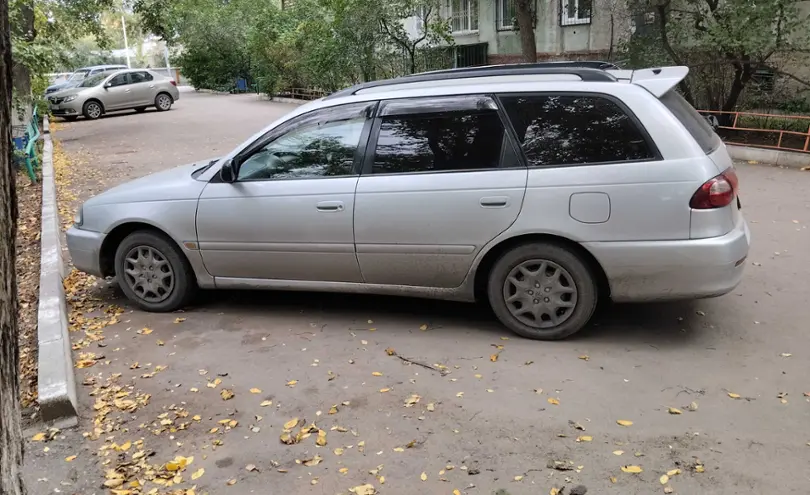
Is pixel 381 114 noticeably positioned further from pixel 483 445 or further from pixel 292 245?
pixel 483 445

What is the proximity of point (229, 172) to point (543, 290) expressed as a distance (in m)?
2.48

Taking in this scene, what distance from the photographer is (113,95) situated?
23438 millimetres

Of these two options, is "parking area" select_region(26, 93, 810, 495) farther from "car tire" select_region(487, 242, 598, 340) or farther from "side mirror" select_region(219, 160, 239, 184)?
"side mirror" select_region(219, 160, 239, 184)

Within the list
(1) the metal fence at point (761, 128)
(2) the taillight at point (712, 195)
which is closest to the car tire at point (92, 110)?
(1) the metal fence at point (761, 128)

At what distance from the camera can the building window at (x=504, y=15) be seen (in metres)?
22.6

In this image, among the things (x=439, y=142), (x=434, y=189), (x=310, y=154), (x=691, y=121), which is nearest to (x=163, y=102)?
(x=310, y=154)

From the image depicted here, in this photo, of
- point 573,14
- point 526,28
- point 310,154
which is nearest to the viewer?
point 310,154

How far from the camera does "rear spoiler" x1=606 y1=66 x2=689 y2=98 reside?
441 cm

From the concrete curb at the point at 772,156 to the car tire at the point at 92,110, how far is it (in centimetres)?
2013

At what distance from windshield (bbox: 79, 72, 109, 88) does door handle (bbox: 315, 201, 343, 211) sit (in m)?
21.4

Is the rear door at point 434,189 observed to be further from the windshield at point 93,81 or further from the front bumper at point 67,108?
the windshield at point 93,81

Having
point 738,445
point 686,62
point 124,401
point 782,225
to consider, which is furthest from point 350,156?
point 686,62

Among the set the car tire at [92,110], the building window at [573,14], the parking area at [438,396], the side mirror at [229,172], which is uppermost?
the building window at [573,14]

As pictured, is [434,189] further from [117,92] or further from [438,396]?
[117,92]
